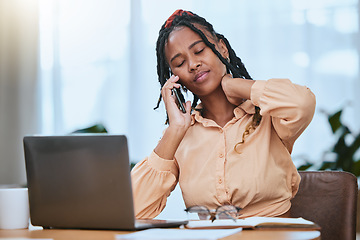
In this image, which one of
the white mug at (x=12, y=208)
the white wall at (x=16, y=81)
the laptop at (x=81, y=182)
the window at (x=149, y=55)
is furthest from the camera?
the white wall at (x=16, y=81)

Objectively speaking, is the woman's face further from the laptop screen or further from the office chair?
Result: the laptop screen

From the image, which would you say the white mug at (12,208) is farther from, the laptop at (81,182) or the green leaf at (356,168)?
the green leaf at (356,168)

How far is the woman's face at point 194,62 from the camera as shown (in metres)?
1.64

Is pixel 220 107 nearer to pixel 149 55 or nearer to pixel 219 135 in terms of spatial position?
pixel 219 135

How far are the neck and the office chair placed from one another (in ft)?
1.02

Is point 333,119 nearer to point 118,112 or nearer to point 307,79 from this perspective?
point 307,79

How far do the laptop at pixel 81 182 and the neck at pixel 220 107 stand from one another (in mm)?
587

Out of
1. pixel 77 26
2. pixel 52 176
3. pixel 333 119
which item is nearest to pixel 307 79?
pixel 333 119

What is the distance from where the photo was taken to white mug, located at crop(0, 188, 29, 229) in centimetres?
131

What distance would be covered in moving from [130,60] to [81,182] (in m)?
2.36

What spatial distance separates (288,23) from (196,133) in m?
1.82

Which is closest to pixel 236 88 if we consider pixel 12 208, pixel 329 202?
pixel 329 202

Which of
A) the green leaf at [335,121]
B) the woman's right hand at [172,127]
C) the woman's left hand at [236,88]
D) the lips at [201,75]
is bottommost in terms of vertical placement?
the green leaf at [335,121]

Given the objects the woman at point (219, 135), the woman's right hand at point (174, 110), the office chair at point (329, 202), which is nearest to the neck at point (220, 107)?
the woman at point (219, 135)
